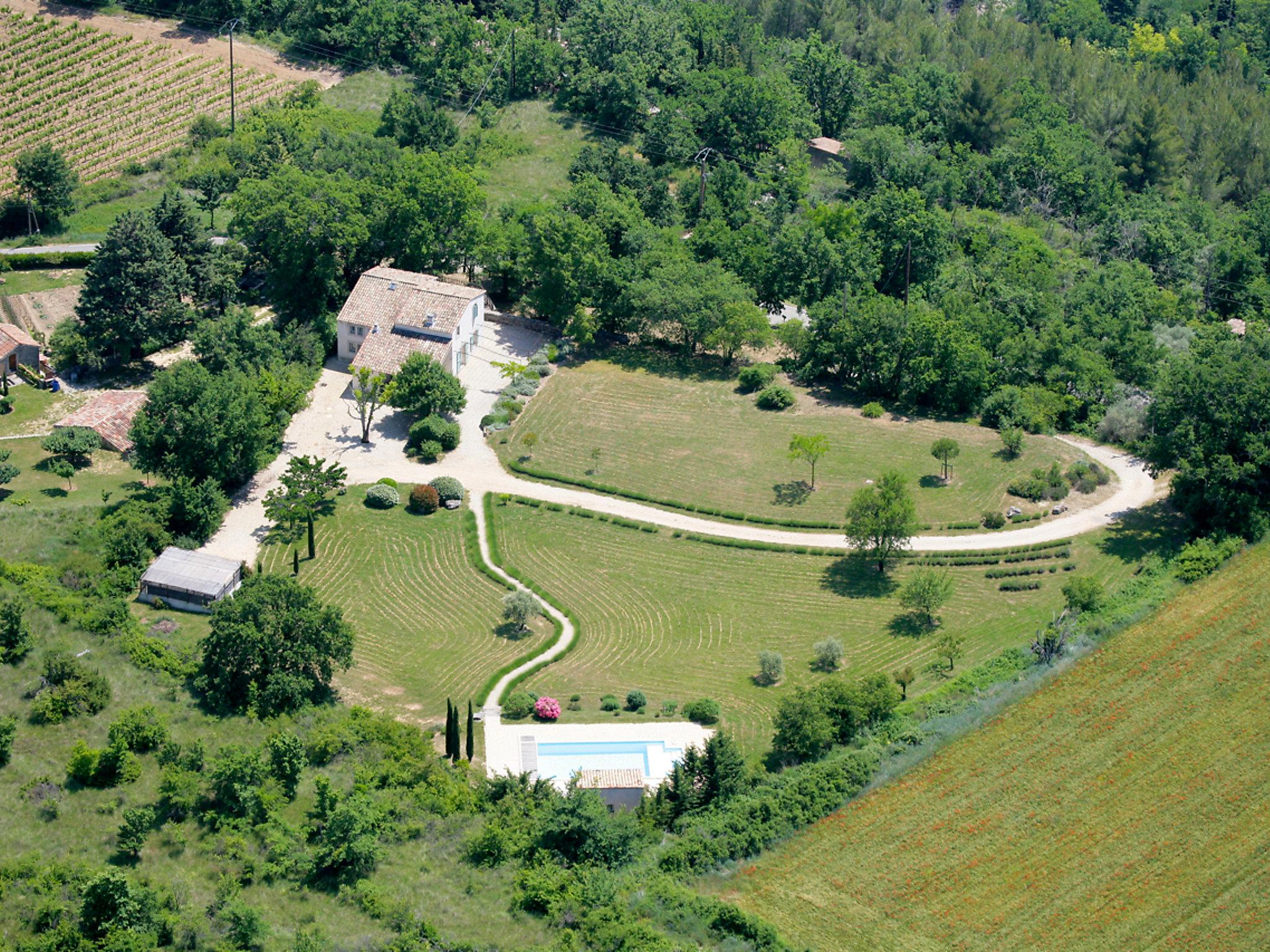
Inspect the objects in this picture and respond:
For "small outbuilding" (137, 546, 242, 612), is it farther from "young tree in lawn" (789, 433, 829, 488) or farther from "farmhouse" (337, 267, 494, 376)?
"young tree in lawn" (789, 433, 829, 488)

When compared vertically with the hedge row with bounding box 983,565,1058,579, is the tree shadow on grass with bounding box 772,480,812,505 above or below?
below

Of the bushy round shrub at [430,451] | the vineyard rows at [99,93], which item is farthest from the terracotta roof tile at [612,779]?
the vineyard rows at [99,93]

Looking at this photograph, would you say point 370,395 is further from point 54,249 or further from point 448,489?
point 54,249

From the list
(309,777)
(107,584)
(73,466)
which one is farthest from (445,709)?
(73,466)

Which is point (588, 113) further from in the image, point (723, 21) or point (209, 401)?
point (209, 401)

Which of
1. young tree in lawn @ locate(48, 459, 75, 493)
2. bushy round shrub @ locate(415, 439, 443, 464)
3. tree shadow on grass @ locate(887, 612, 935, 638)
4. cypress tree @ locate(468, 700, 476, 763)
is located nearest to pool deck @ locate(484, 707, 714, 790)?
cypress tree @ locate(468, 700, 476, 763)

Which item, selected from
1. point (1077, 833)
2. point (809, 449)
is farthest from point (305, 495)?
point (1077, 833)

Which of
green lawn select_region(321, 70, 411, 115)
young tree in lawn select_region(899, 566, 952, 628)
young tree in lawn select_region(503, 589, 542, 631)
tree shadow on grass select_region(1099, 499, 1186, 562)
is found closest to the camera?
young tree in lawn select_region(899, 566, 952, 628)
